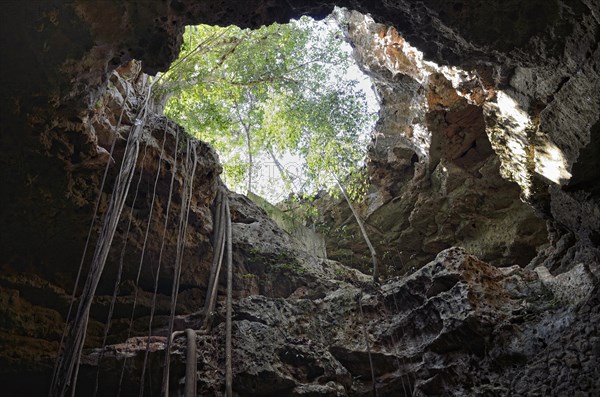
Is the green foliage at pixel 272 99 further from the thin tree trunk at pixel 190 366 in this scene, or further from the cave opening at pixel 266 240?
the thin tree trunk at pixel 190 366

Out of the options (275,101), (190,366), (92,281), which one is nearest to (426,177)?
(275,101)

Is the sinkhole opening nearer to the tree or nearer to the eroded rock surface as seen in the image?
the tree

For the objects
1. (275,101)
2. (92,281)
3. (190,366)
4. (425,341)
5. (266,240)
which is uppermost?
(275,101)

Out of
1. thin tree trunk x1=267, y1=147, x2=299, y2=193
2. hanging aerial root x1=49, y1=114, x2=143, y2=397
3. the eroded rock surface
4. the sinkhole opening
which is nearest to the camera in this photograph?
hanging aerial root x1=49, y1=114, x2=143, y2=397

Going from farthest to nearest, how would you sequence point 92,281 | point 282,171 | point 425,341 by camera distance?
point 282,171 < point 425,341 < point 92,281

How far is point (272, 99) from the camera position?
8797 mm

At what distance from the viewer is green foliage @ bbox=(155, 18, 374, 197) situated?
23.8 feet

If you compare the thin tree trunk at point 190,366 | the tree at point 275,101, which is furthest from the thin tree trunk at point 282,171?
the thin tree trunk at point 190,366

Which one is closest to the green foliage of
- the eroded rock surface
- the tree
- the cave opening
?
the tree

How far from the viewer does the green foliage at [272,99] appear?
285 inches

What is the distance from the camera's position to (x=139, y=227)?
17.1 ft

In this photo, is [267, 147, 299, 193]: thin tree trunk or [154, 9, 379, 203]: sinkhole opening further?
[267, 147, 299, 193]: thin tree trunk

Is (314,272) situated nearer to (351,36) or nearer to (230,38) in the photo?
(230,38)

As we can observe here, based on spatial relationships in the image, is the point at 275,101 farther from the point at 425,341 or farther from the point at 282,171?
the point at 425,341
